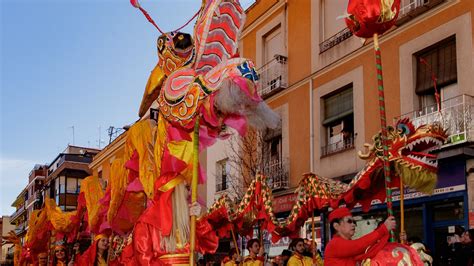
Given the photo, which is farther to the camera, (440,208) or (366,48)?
(366,48)

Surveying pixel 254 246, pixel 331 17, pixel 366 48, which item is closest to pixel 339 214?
pixel 254 246

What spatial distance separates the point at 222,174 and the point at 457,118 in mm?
8748

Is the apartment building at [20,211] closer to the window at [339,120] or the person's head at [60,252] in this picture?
the window at [339,120]

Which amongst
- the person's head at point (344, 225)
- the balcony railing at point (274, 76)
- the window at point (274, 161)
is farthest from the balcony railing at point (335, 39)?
the person's head at point (344, 225)

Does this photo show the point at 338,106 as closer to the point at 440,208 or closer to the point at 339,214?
the point at 440,208

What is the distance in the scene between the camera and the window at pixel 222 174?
17.0m

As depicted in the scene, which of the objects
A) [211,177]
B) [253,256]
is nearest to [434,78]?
[253,256]

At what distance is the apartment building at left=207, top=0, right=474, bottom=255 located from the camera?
999cm

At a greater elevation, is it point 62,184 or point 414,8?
point 414,8

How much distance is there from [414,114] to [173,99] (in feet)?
23.0

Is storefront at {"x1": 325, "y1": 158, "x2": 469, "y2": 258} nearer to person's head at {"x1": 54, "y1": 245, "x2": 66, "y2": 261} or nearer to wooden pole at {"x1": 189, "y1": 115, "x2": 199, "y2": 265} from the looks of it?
person's head at {"x1": 54, "y1": 245, "x2": 66, "y2": 261}

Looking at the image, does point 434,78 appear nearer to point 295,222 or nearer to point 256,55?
point 295,222

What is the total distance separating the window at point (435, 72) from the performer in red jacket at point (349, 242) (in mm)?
6073

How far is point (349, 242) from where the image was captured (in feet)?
15.3
